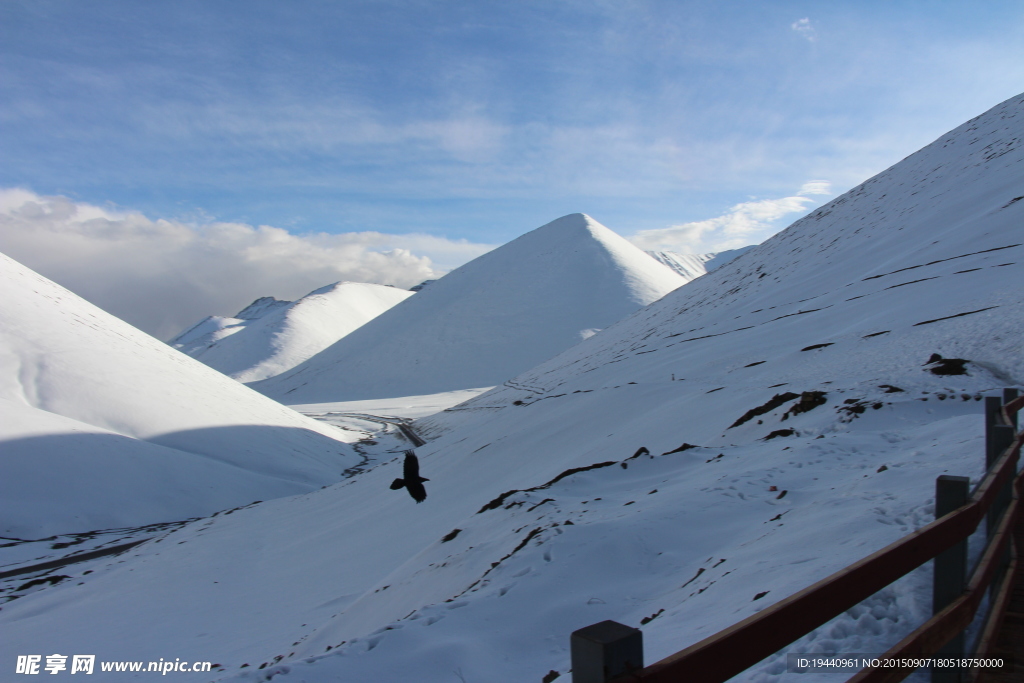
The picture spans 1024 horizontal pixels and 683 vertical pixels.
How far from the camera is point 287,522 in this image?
17.0 metres

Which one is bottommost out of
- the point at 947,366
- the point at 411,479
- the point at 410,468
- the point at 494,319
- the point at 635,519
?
the point at 411,479

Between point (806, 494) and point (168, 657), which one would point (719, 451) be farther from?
point (168, 657)

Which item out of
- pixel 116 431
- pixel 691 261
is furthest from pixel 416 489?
pixel 691 261

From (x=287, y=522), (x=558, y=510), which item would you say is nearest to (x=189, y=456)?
(x=287, y=522)

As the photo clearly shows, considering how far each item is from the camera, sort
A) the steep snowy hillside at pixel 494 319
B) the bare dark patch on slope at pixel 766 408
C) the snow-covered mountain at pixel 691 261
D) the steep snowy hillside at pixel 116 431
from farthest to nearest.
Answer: the snow-covered mountain at pixel 691 261 → the steep snowy hillside at pixel 494 319 → the steep snowy hillside at pixel 116 431 → the bare dark patch on slope at pixel 766 408

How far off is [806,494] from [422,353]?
81.7 m

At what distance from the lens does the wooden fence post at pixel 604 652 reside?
1.33 m

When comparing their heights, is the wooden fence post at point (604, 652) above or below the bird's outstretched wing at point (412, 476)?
above

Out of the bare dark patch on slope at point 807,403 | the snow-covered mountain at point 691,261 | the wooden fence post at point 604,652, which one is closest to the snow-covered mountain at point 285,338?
the snow-covered mountain at point 691,261

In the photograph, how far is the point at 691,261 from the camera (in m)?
154

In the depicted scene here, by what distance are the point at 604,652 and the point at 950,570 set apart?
1.99 metres

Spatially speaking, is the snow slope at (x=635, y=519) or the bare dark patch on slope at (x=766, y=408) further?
the bare dark patch on slope at (x=766, y=408)

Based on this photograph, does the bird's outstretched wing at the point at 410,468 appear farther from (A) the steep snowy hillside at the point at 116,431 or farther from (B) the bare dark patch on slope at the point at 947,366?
(A) the steep snowy hillside at the point at 116,431

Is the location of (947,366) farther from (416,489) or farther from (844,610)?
(844,610)
